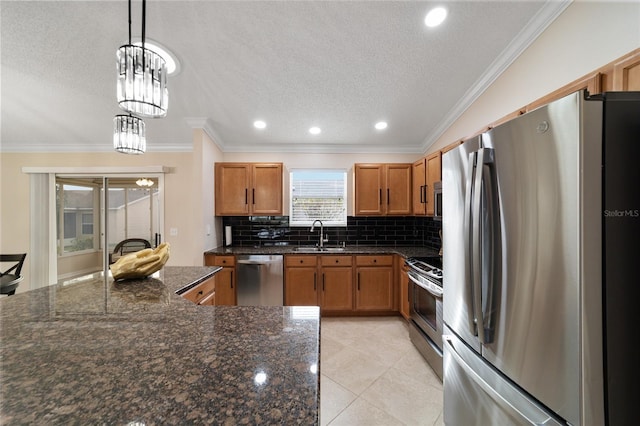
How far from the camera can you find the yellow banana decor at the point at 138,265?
5.17ft

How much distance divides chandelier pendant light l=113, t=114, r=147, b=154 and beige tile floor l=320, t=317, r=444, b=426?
2.46 metres

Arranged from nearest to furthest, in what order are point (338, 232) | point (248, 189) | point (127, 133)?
point (127, 133)
point (248, 189)
point (338, 232)

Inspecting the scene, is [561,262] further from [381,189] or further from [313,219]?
[313,219]

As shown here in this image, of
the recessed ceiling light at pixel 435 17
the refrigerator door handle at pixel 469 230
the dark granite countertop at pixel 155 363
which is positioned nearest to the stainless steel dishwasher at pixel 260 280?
the dark granite countertop at pixel 155 363

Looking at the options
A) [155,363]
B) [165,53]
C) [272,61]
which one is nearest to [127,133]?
[165,53]

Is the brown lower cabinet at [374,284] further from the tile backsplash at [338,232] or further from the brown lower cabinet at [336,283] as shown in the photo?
the tile backsplash at [338,232]

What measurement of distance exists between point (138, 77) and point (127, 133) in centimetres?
84

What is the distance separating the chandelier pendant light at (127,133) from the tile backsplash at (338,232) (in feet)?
7.05

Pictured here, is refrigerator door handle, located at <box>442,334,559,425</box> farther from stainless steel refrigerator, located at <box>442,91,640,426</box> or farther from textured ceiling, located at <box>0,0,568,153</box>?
textured ceiling, located at <box>0,0,568,153</box>

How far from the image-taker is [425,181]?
3.01 meters

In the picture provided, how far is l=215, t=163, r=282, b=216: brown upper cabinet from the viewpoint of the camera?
3520 mm

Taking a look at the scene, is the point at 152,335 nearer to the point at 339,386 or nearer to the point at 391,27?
the point at 339,386

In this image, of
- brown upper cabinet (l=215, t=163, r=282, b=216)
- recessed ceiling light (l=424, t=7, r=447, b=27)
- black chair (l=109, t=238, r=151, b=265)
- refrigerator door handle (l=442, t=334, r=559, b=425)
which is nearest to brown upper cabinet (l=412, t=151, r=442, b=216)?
recessed ceiling light (l=424, t=7, r=447, b=27)

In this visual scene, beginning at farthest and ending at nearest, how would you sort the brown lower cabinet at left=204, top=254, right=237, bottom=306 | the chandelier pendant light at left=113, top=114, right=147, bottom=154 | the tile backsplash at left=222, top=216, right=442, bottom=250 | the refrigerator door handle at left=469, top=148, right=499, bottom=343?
1. the tile backsplash at left=222, top=216, right=442, bottom=250
2. the brown lower cabinet at left=204, top=254, right=237, bottom=306
3. the chandelier pendant light at left=113, top=114, right=147, bottom=154
4. the refrigerator door handle at left=469, top=148, right=499, bottom=343
